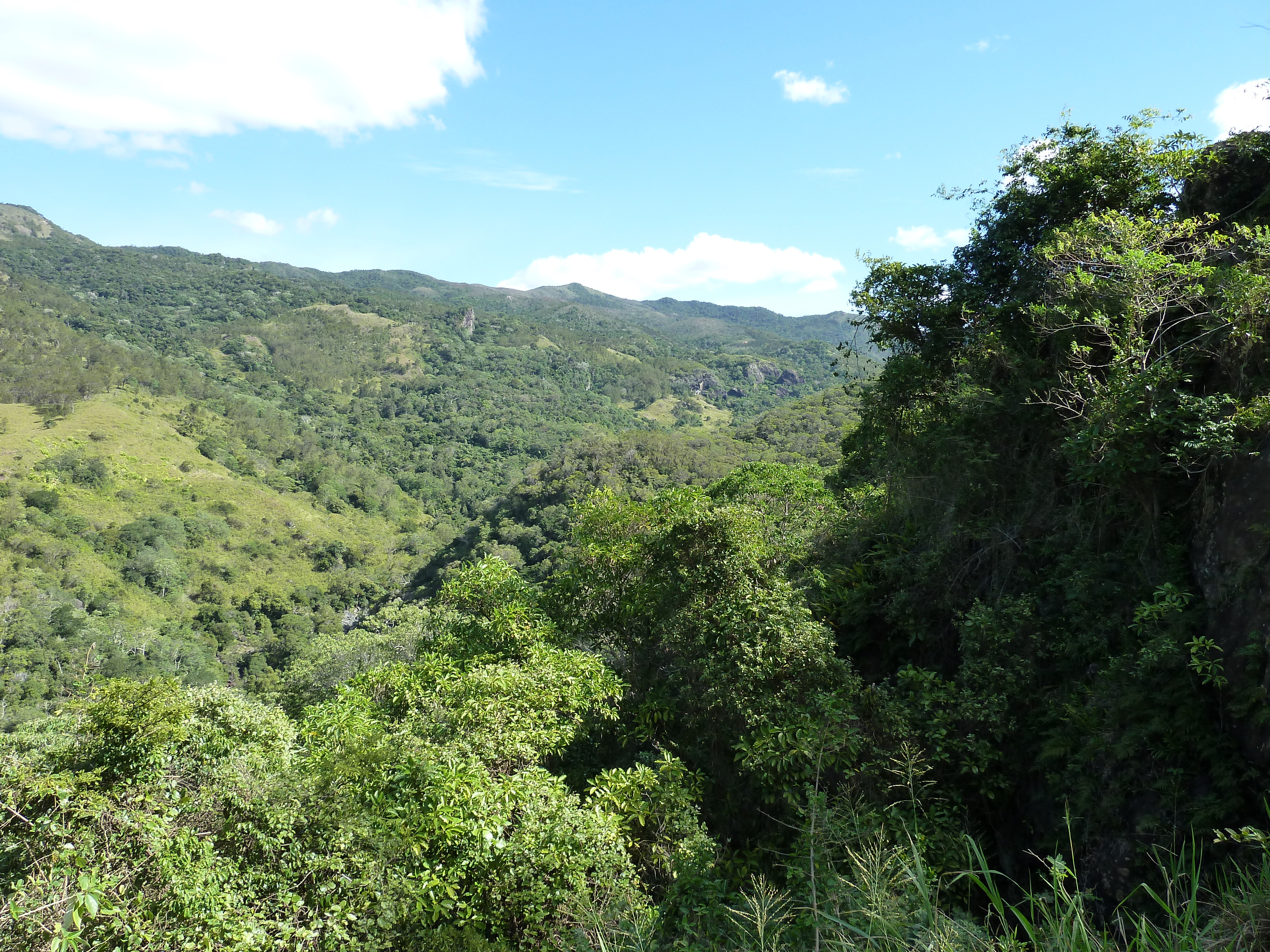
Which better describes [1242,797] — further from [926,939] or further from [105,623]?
[105,623]

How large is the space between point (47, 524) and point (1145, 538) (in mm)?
92485

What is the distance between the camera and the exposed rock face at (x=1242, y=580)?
14.9 feet

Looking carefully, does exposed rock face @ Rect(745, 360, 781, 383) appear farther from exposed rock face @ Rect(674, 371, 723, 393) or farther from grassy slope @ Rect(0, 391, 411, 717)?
grassy slope @ Rect(0, 391, 411, 717)

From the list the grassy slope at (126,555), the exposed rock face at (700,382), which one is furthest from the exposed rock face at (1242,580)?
the exposed rock face at (700,382)

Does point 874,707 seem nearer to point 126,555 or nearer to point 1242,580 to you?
point 1242,580

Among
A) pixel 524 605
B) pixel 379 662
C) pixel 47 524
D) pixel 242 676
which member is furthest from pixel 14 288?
pixel 524 605

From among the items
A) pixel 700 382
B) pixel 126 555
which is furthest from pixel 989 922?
pixel 700 382

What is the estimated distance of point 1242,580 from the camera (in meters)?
4.91

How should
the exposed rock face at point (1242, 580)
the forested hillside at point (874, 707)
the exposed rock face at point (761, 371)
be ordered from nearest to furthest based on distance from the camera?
the forested hillside at point (874, 707), the exposed rock face at point (1242, 580), the exposed rock face at point (761, 371)

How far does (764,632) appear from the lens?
23.0 ft

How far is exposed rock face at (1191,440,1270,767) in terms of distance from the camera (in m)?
4.54

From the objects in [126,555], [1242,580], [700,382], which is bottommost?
[126,555]

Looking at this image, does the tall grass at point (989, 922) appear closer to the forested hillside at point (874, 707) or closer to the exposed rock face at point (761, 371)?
the forested hillside at point (874, 707)

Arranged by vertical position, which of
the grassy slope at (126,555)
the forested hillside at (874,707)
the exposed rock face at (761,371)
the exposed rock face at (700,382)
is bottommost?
the grassy slope at (126,555)
